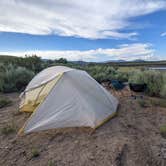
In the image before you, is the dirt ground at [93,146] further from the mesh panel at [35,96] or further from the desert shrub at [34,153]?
the mesh panel at [35,96]

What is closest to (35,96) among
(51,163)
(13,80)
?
(51,163)

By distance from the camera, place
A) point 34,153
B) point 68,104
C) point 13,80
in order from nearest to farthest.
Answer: point 34,153 → point 68,104 → point 13,80

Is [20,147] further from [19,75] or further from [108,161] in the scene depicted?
[19,75]

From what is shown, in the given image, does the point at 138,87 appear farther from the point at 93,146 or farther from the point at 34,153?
the point at 34,153

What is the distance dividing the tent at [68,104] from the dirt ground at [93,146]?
8.1 inches

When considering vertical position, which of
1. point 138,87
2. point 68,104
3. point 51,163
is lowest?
point 51,163

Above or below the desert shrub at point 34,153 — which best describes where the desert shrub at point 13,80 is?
above

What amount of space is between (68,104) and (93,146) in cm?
142

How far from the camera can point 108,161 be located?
11.4 feet

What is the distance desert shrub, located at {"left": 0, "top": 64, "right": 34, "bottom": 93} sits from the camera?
34.7ft

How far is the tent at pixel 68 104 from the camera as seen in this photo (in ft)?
15.6

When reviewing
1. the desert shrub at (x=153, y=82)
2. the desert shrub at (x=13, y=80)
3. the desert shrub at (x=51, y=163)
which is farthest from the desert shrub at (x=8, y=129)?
the desert shrub at (x=153, y=82)

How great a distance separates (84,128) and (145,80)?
5.68 meters

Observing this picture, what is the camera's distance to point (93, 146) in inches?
157
